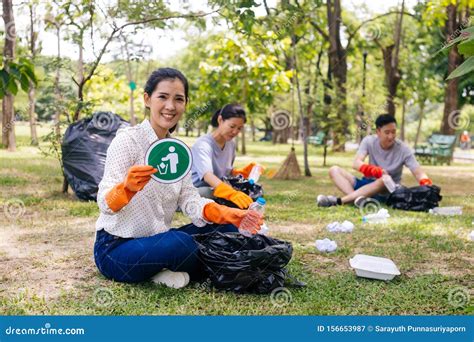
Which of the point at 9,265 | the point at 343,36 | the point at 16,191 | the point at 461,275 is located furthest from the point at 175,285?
the point at 343,36

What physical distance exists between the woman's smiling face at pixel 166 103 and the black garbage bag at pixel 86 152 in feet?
10.8

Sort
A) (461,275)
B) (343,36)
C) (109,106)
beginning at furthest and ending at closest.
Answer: (109,106) < (343,36) < (461,275)

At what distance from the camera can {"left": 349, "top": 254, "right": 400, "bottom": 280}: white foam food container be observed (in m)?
3.20

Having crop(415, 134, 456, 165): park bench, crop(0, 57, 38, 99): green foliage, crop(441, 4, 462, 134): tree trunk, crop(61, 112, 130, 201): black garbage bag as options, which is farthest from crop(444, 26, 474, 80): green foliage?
crop(415, 134, 456, 165): park bench

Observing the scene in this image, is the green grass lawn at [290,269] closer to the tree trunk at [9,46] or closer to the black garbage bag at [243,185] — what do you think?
the black garbage bag at [243,185]

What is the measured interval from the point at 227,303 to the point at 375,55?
2226cm

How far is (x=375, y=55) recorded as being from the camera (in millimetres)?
23453

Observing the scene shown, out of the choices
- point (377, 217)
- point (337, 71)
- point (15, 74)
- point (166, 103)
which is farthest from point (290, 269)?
point (337, 71)

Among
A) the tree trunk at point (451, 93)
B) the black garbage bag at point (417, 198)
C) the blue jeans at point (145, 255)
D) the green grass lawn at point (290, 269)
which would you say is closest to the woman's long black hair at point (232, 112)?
the green grass lawn at point (290, 269)

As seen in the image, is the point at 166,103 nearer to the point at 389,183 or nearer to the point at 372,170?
the point at 372,170

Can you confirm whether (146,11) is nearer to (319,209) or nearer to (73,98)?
(73,98)

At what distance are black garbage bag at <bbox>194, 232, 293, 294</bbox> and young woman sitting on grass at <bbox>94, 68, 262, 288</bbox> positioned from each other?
111 millimetres

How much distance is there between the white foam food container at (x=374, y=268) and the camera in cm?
320

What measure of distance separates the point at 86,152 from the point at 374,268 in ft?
12.9
